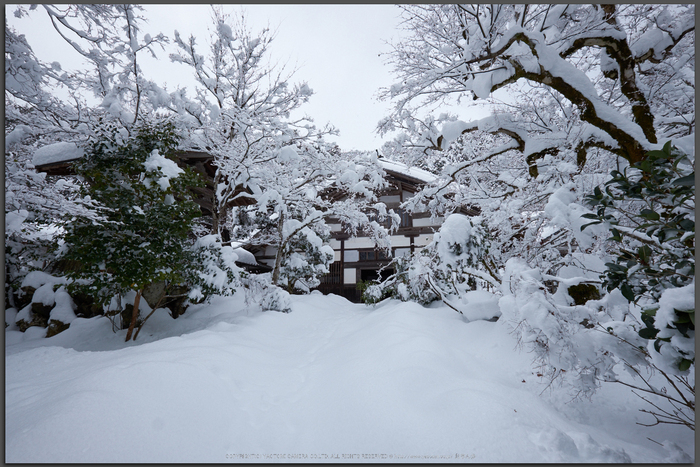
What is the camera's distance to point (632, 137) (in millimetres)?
Result: 3186

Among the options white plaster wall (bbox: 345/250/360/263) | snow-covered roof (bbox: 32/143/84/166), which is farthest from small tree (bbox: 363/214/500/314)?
white plaster wall (bbox: 345/250/360/263)

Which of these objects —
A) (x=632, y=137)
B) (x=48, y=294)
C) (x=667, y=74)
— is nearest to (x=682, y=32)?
(x=667, y=74)

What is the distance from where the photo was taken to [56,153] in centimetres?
523

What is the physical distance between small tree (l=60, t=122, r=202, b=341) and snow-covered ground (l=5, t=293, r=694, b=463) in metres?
1.39

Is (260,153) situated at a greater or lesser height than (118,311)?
greater

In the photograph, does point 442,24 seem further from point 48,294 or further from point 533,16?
point 48,294

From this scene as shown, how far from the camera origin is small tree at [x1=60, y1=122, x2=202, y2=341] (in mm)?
4680

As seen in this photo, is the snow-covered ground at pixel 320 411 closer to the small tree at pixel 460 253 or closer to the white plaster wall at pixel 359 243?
the small tree at pixel 460 253

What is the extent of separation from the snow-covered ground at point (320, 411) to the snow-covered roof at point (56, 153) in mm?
3323

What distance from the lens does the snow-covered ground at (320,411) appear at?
76.4 inches

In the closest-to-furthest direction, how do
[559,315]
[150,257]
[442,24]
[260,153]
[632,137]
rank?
[559,315]
[632,137]
[442,24]
[150,257]
[260,153]

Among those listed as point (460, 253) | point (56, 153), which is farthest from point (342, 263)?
point (56, 153)

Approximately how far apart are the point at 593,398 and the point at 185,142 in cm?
853

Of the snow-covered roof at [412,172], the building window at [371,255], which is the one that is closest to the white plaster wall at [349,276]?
the building window at [371,255]
